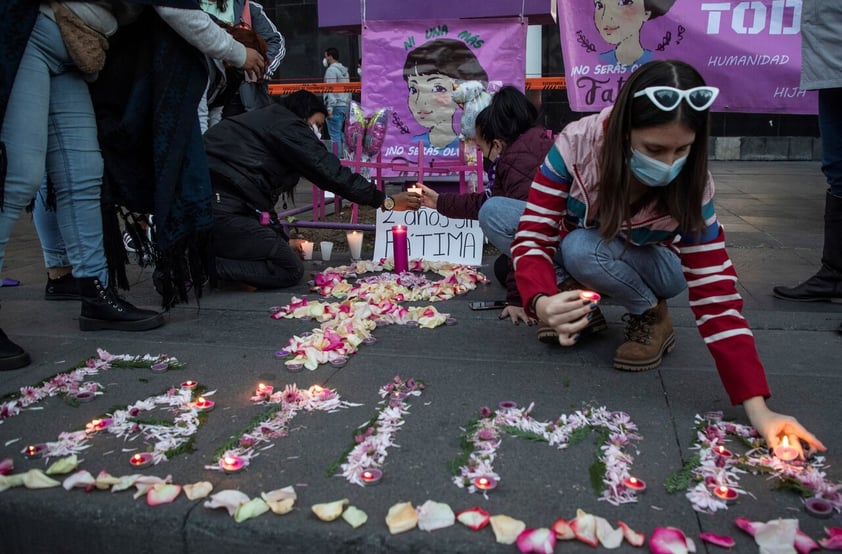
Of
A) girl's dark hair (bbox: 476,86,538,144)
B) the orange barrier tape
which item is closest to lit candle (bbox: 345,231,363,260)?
girl's dark hair (bbox: 476,86,538,144)

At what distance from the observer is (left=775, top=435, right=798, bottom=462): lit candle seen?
1774 mm

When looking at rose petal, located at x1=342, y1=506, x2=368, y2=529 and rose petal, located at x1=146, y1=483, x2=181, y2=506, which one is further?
rose petal, located at x1=146, y1=483, x2=181, y2=506

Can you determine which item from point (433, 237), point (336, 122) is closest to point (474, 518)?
point (433, 237)

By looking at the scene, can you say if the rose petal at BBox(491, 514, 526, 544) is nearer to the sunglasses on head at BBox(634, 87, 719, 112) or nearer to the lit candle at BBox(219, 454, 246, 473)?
the lit candle at BBox(219, 454, 246, 473)

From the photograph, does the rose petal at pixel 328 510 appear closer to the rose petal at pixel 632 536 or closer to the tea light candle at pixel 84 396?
the rose petal at pixel 632 536

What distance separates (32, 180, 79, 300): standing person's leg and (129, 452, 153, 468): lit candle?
1.99m

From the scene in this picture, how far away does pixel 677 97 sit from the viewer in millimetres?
1808

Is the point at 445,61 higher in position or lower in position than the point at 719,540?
higher

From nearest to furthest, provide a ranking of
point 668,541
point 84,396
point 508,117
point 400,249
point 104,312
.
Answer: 1. point 668,541
2. point 84,396
3. point 104,312
4. point 508,117
5. point 400,249

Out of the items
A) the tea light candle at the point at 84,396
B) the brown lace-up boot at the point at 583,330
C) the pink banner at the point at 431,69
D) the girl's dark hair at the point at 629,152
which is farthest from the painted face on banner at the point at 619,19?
the tea light candle at the point at 84,396

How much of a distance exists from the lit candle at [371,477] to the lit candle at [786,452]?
101 centimetres

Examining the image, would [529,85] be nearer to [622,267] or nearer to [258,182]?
[258,182]

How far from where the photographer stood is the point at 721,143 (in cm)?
1345

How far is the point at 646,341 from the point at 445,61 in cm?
357
